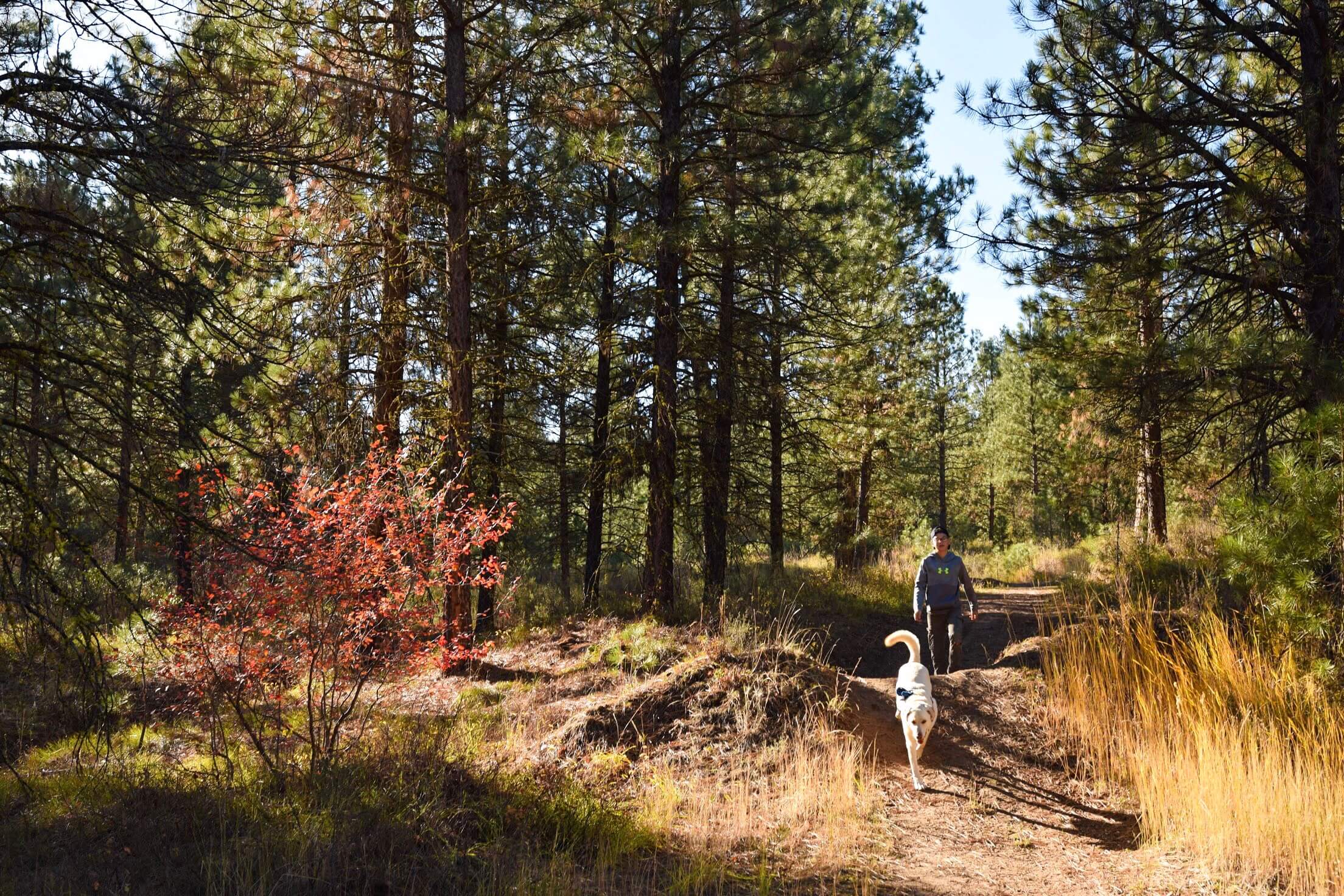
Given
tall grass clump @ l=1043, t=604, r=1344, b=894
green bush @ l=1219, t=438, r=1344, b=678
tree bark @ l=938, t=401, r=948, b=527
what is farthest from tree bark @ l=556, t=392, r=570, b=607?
tree bark @ l=938, t=401, r=948, b=527

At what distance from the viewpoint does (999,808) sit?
6547 millimetres

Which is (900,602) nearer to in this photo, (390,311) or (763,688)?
(763,688)

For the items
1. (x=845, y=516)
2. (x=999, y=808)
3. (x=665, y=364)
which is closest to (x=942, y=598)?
(x=999, y=808)

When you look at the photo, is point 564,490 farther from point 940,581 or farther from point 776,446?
point 940,581

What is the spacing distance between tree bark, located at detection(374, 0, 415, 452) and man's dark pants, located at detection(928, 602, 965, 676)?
261 inches

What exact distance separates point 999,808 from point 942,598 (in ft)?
8.50

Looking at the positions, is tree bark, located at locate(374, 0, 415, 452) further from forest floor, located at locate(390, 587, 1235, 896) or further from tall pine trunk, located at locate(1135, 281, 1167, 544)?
tall pine trunk, located at locate(1135, 281, 1167, 544)

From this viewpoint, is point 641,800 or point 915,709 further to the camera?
point 915,709

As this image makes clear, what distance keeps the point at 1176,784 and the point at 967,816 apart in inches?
58.1

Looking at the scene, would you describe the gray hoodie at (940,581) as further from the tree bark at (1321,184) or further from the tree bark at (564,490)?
the tree bark at (564,490)

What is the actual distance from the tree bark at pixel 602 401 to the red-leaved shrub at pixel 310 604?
5043 mm

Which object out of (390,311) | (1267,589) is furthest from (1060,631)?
(390,311)

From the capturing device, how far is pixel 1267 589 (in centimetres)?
666

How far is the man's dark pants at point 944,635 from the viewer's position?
8.96 metres
